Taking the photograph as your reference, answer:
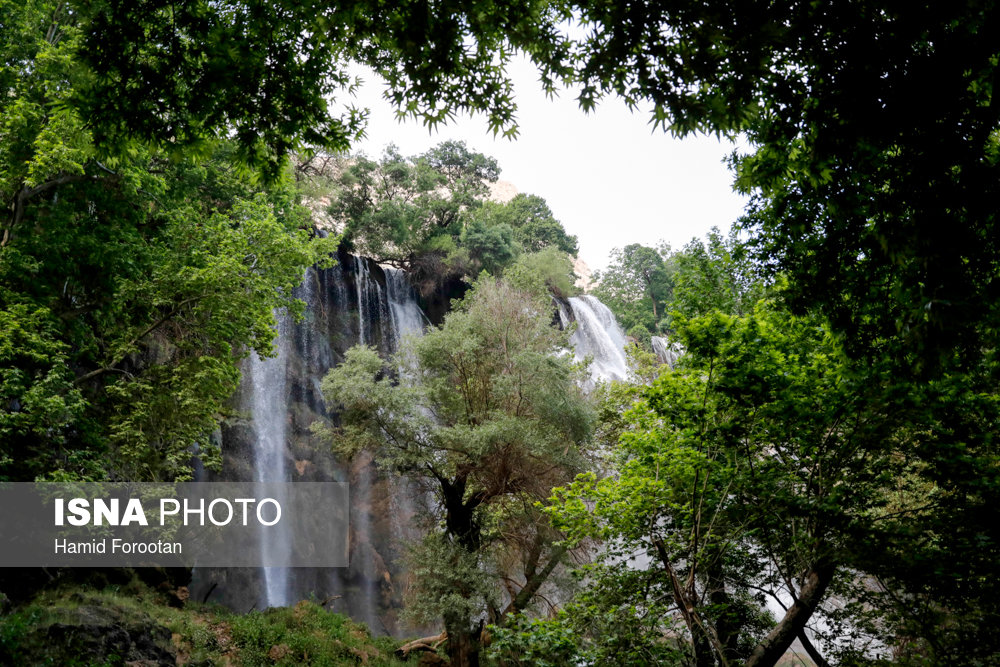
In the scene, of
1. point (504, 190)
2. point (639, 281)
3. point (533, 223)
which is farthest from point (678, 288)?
point (504, 190)

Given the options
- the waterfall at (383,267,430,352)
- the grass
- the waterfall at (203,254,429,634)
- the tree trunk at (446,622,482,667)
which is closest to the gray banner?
the waterfall at (203,254,429,634)

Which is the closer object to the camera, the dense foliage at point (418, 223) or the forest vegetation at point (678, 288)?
the forest vegetation at point (678, 288)

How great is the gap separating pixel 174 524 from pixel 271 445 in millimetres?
8722

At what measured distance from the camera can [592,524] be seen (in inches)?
272

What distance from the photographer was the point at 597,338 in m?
31.5

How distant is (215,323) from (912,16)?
11585 mm

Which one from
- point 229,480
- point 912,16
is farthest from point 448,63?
point 229,480

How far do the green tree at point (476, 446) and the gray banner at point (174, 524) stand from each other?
4362 millimetres

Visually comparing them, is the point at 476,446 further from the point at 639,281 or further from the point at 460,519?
the point at 639,281

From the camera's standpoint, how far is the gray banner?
10289mm

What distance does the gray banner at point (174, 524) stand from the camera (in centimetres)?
1029

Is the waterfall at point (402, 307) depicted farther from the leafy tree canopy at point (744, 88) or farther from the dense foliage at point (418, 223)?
the leafy tree canopy at point (744, 88)

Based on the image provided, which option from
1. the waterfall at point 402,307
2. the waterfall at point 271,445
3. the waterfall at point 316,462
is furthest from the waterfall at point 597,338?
the waterfall at point 271,445

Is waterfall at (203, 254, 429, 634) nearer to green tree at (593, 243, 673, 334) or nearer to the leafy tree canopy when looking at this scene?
the leafy tree canopy
